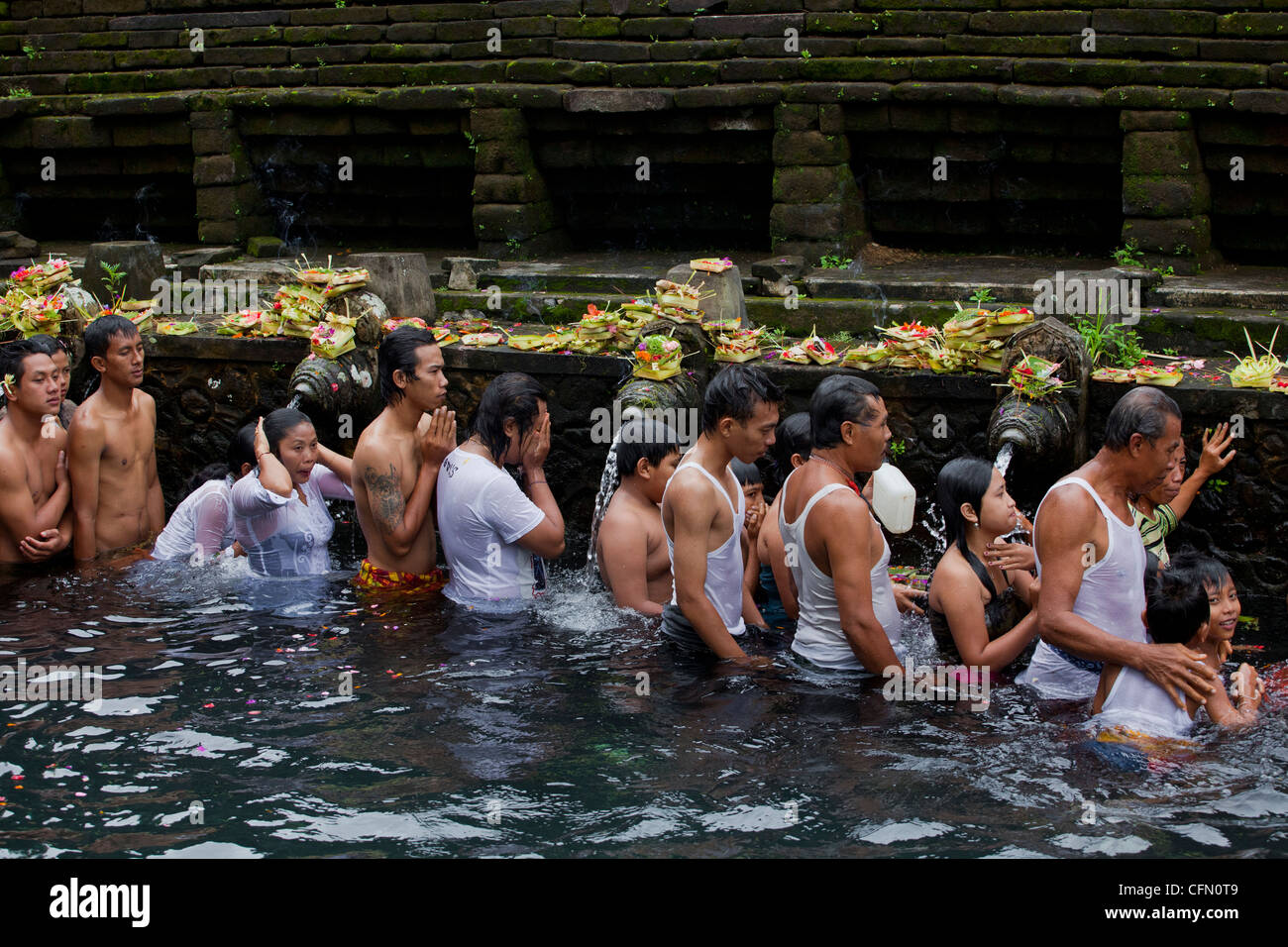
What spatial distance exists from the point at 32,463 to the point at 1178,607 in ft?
18.9

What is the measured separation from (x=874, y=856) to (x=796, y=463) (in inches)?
83.1

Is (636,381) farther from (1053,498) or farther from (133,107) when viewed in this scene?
(133,107)

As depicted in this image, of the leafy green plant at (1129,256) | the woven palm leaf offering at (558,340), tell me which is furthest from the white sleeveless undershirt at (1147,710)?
the leafy green plant at (1129,256)

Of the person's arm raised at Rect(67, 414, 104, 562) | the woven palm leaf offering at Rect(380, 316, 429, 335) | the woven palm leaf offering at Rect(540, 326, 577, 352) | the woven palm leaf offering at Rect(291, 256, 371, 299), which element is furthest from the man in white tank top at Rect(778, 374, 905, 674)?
the person's arm raised at Rect(67, 414, 104, 562)

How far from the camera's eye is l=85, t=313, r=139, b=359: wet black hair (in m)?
6.89

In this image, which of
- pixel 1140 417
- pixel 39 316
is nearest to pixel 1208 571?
pixel 1140 417

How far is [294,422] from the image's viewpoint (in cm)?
627

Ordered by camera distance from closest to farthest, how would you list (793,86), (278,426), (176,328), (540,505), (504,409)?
1. (504,409)
2. (540,505)
3. (278,426)
4. (176,328)
5. (793,86)

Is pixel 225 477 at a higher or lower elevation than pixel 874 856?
higher

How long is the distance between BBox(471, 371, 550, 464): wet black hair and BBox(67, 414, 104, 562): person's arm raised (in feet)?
8.19

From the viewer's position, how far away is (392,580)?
20.8 feet

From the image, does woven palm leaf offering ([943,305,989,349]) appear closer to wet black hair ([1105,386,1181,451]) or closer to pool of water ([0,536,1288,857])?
pool of water ([0,536,1288,857])

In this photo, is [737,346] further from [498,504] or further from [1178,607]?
[1178,607]
